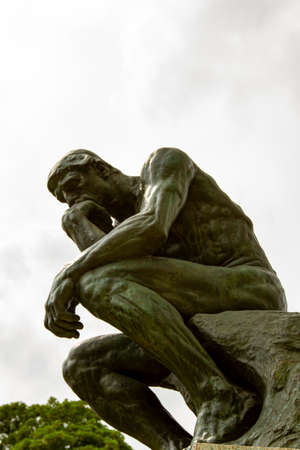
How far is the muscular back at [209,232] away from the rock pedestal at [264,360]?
0.64 m

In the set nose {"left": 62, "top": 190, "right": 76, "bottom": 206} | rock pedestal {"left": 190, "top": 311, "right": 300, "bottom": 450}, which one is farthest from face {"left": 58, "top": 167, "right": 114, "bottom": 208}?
rock pedestal {"left": 190, "top": 311, "right": 300, "bottom": 450}

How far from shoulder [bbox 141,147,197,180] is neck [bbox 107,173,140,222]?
29cm

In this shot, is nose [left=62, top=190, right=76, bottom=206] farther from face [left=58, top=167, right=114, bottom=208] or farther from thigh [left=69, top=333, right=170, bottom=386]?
thigh [left=69, top=333, right=170, bottom=386]

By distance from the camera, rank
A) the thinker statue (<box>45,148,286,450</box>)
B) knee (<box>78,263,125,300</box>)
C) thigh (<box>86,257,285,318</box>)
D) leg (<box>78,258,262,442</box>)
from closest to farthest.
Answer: leg (<box>78,258,262,442</box>), the thinker statue (<box>45,148,286,450</box>), knee (<box>78,263,125,300</box>), thigh (<box>86,257,285,318</box>)

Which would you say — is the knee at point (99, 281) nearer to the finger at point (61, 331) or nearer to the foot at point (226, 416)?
the finger at point (61, 331)

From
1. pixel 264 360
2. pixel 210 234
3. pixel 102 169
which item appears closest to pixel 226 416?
pixel 264 360

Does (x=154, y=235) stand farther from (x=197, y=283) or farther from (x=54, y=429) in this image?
(x=54, y=429)

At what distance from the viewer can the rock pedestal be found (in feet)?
13.8

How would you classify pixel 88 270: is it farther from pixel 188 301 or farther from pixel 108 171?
pixel 108 171

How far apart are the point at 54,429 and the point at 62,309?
54.7ft

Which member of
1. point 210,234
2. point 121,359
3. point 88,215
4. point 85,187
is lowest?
point 121,359

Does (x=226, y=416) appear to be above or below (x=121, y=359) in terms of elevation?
below

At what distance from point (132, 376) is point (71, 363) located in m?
0.47

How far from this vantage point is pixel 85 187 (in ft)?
19.1
